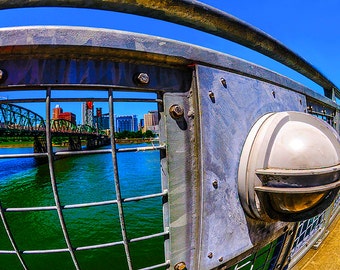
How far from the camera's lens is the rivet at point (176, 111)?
110 centimetres

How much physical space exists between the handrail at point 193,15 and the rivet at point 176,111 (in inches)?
20.1

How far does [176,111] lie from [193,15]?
58 centimetres

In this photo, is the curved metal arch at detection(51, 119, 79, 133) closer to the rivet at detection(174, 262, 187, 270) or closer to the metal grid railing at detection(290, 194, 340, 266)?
the metal grid railing at detection(290, 194, 340, 266)

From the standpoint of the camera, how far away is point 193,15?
3.97 feet

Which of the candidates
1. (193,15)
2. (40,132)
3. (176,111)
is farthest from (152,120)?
(40,132)

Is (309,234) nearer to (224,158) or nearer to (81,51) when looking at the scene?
(224,158)

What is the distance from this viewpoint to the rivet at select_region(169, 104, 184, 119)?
1097mm

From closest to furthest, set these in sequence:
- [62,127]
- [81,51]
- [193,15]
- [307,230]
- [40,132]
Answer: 1. [81,51]
2. [193,15]
3. [307,230]
4. [40,132]
5. [62,127]

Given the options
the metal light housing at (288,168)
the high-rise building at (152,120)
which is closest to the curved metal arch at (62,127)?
the high-rise building at (152,120)

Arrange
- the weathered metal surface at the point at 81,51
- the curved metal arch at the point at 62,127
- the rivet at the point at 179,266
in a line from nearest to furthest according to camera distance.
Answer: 1. the weathered metal surface at the point at 81,51
2. the rivet at the point at 179,266
3. the curved metal arch at the point at 62,127

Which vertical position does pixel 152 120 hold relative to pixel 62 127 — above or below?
below

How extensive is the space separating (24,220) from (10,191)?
395 inches

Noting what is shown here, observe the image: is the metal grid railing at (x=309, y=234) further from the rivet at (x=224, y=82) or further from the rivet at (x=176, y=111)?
the rivet at (x=176, y=111)

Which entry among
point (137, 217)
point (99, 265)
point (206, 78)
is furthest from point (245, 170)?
point (137, 217)
